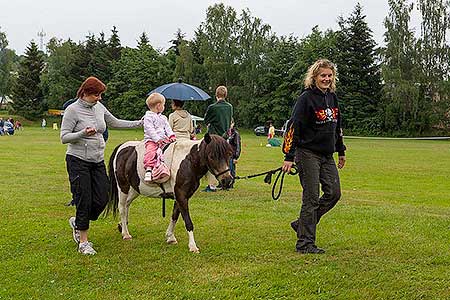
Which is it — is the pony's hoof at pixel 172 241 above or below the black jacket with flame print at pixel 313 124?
below

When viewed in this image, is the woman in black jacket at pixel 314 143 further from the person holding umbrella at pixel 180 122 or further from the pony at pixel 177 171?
the person holding umbrella at pixel 180 122

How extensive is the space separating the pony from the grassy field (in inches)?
19.1

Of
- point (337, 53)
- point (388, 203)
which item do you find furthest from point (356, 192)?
point (337, 53)

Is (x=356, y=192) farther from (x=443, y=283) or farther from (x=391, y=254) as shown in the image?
(x=443, y=283)

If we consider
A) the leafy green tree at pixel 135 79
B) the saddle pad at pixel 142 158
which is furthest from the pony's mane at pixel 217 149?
the leafy green tree at pixel 135 79

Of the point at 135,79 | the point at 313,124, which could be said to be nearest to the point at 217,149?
the point at 313,124

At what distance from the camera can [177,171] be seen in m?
6.73

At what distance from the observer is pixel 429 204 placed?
11.3 m

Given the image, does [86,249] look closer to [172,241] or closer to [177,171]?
[172,241]

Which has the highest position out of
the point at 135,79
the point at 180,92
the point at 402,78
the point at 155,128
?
the point at 135,79

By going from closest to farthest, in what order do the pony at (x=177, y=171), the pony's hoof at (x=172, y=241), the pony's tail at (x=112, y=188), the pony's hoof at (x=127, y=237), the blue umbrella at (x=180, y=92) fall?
the pony at (x=177, y=171) → the pony's hoof at (x=172, y=241) → the pony's hoof at (x=127, y=237) → the pony's tail at (x=112, y=188) → the blue umbrella at (x=180, y=92)

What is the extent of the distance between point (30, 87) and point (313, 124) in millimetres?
78618

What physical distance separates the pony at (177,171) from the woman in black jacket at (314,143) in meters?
0.82

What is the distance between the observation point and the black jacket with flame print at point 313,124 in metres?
6.34
